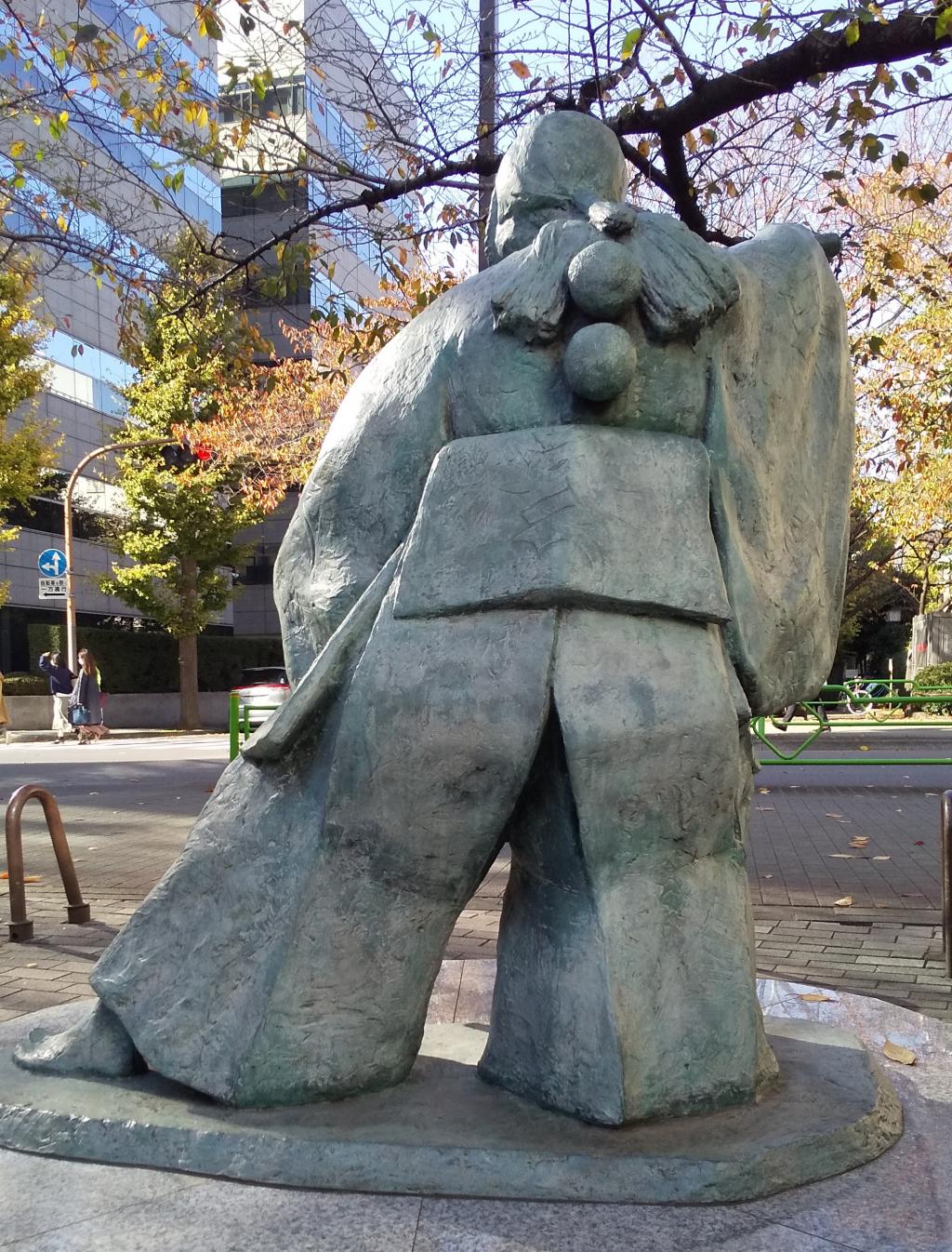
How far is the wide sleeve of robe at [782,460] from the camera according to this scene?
2.57 meters

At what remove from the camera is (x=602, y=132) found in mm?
2689

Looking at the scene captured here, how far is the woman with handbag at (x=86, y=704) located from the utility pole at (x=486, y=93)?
13.6 metres

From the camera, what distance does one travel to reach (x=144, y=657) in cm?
2819

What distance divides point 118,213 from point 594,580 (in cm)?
824

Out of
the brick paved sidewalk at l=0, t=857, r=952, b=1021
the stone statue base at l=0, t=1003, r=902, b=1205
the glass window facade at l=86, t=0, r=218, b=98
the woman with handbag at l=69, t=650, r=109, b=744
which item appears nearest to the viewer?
the stone statue base at l=0, t=1003, r=902, b=1205

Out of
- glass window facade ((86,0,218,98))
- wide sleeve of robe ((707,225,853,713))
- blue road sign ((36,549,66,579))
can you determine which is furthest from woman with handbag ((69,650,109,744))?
wide sleeve of robe ((707,225,853,713))

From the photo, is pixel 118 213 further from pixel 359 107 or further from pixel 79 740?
pixel 79 740

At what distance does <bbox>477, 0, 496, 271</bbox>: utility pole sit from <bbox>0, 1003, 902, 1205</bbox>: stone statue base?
245 inches

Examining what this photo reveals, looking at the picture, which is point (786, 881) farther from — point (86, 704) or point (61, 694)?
point (61, 694)

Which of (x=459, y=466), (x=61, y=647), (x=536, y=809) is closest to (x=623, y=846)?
(x=536, y=809)

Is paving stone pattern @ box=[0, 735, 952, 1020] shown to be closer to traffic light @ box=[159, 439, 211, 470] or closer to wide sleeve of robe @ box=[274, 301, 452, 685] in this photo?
wide sleeve of robe @ box=[274, 301, 452, 685]

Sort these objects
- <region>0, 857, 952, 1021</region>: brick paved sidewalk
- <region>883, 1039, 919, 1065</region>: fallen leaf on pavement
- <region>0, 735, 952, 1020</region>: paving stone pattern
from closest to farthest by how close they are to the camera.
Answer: <region>883, 1039, 919, 1065</region>: fallen leaf on pavement → <region>0, 857, 952, 1021</region>: brick paved sidewalk → <region>0, 735, 952, 1020</region>: paving stone pattern

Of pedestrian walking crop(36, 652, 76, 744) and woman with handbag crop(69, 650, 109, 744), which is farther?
pedestrian walking crop(36, 652, 76, 744)

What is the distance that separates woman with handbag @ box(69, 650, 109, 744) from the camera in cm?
1984
